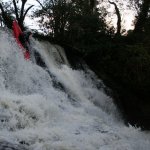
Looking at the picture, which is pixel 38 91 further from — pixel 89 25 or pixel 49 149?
pixel 89 25

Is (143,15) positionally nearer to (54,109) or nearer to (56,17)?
(56,17)

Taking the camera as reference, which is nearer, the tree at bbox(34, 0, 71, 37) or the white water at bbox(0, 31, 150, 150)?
the white water at bbox(0, 31, 150, 150)

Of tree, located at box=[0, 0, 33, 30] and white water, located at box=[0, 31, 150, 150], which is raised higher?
tree, located at box=[0, 0, 33, 30]

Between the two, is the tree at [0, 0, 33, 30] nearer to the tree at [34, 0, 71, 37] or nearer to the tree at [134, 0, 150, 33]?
the tree at [34, 0, 71, 37]

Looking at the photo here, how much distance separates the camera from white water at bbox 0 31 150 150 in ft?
28.1

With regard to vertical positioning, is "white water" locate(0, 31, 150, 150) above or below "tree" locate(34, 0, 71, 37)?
below

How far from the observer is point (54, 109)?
10578mm

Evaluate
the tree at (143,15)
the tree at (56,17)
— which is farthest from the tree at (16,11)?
the tree at (143,15)

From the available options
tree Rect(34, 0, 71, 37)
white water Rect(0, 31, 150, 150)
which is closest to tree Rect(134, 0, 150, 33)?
tree Rect(34, 0, 71, 37)

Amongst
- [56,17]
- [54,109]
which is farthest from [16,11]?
[54,109]

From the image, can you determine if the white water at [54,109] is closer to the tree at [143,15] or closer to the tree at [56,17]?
the tree at [56,17]

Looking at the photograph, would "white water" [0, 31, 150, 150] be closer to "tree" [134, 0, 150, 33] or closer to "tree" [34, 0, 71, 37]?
"tree" [34, 0, 71, 37]

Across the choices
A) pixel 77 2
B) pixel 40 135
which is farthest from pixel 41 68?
pixel 77 2

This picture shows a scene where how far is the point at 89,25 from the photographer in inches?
732
